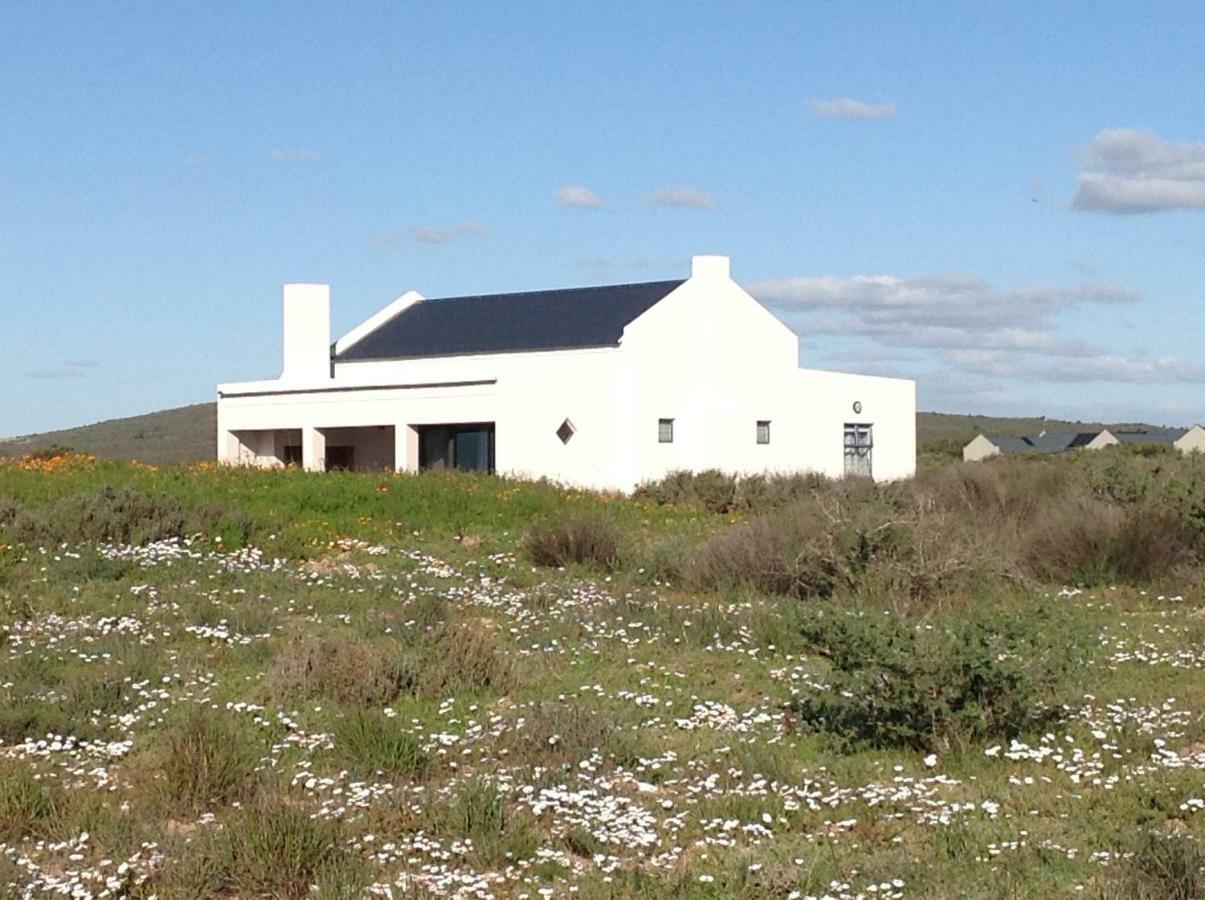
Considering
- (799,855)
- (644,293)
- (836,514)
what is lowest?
(799,855)

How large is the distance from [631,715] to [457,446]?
3393 cm

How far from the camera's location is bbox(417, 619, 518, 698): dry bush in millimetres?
12383

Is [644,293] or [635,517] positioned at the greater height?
[644,293]

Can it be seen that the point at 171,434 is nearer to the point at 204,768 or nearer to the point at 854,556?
the point at 854,556

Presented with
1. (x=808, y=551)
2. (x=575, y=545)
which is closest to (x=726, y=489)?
(x=575, y=545)

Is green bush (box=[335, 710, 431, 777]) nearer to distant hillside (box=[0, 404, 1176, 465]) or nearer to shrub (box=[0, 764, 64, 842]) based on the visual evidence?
shrub (box=[0, 764, 64, 842])

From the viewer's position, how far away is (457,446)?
148 ft

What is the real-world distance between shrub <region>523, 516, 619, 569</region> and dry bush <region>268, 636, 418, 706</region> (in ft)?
26.3

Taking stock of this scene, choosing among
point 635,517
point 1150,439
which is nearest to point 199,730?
point 635,517

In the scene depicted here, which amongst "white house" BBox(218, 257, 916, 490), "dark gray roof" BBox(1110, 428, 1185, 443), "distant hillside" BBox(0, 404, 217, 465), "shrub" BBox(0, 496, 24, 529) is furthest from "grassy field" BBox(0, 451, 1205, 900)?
"dark gray roof" BBox(1110, 428, 1185, 443)

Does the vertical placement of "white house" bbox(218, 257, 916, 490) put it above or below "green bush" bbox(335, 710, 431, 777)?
above

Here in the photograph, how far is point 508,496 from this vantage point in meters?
29.3

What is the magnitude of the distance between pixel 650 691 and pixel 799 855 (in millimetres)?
4328

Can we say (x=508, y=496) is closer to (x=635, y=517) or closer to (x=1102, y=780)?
(x=635, y=517)
